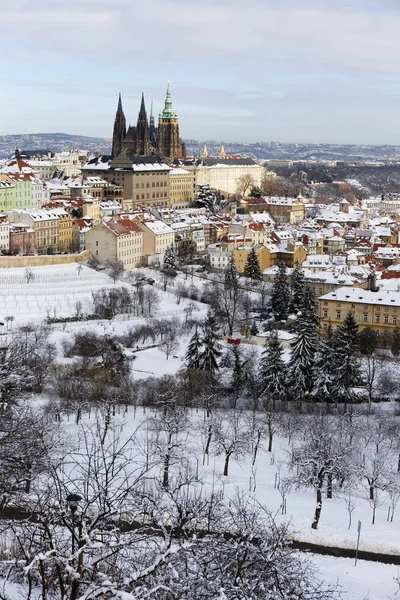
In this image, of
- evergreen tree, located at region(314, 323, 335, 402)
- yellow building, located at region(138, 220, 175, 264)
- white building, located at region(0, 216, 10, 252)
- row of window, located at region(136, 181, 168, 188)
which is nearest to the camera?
evergreen tree, located at region(314, 323, 335, 402)

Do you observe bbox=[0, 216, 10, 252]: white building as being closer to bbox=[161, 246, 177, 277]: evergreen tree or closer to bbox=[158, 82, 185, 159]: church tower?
bbox=[161, 246, 177, 277]: evergreen tree

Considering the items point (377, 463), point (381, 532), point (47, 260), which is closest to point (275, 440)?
point (377, 463)

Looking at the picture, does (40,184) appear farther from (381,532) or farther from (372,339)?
(381,532)

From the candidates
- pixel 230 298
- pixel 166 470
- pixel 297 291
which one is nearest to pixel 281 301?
pixel 297 291

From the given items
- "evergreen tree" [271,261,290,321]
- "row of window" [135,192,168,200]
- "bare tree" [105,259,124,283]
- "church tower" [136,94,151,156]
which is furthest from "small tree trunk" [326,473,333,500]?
"church tower" [136,94,151,156]

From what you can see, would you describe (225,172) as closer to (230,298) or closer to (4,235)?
(4,235)

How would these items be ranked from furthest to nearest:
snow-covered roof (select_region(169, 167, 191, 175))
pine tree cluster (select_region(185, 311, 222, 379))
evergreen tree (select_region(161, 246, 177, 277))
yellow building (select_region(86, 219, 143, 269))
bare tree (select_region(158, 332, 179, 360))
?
1. snow-covered roof (select_region(169, 167, 191, 175))
2. yellow building (select_region(86, 219, 143, 269))
3. evergreen tree (select_region(161, 246, 177, 277))
4. bare tree (select_region(158, 332, 179, 360))
5. pine tree cluster (select_region(185, 311, 222, 379))
